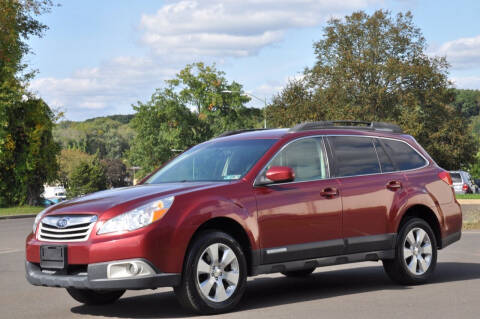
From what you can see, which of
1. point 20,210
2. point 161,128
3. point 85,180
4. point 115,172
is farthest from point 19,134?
point 115,172

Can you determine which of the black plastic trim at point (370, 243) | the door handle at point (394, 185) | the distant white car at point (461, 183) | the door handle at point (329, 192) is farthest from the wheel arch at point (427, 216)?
the distant white car at point (461, 183)

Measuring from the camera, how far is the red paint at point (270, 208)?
7449 mm

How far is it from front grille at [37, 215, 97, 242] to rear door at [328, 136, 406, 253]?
286 centimetres

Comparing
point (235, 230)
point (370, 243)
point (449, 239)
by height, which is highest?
point (235, 230)

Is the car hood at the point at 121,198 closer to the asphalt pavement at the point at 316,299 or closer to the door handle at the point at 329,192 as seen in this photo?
the asphalt pavement at the point at 316,299

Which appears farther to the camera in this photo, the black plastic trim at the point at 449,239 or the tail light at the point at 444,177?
the tail light at the point at 444,177

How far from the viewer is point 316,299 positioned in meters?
8.77

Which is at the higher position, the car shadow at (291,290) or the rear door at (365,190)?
the rear door at (365,190)

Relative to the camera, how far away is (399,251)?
955 centimetres

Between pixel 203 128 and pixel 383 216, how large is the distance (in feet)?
268

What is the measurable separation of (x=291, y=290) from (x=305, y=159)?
1.63 m

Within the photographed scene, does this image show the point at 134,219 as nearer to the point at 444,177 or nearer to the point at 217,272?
the point at 217,272

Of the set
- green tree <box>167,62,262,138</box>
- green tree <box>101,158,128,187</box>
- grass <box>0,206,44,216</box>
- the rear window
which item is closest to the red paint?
grass <box>0,206,44,216</box>

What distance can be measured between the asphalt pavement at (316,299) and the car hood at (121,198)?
1.07m
